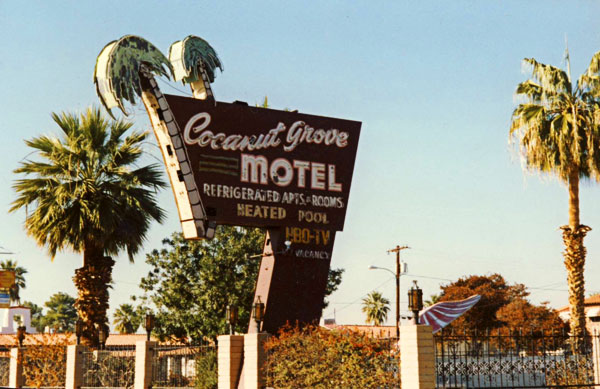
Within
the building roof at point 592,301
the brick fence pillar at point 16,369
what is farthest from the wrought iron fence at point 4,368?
the building roof at point 592,301

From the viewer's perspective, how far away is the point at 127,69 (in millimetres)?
22984

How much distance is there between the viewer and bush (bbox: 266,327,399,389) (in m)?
19.0

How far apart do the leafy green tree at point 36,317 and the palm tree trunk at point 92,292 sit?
98.4 m

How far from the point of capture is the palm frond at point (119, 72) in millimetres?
22812

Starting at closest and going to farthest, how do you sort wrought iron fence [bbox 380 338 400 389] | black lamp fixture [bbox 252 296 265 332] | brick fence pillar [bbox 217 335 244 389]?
wrought iron fence [bbox 380 338 400 389]
brick fence pillar [bbox 217 335 244 389]
black lamp fixture [bbox 252 296 265 332]

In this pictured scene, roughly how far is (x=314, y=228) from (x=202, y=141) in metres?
4.37

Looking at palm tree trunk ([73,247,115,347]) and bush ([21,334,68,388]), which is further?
palm tree trunk ([73,247,115,347])

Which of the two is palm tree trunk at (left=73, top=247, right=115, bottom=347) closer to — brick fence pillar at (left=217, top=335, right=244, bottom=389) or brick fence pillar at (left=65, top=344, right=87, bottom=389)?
brick fence pillar at (left=65, top=344, right=87, bottom=389)

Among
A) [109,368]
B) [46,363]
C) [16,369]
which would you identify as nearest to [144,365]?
[109,368]

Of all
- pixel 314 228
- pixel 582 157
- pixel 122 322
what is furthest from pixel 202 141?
pixel 122 322

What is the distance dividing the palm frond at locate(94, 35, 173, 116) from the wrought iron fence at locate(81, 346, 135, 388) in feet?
30.3

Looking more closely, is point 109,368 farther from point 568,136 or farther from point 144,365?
point 568,136

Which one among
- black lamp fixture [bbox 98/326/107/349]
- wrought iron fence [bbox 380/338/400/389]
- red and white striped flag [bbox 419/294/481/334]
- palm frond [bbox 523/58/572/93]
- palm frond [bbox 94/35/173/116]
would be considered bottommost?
wrought iron fence [bbox 380/338/400/389]

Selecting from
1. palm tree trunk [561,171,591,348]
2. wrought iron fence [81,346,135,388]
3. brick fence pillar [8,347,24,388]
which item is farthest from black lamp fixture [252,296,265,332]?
palm tree trunk [561,171,591,348]
